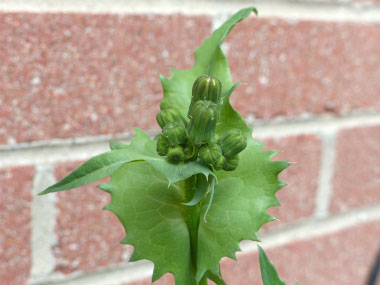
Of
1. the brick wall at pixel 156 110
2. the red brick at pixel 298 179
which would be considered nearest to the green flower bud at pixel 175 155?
the brick wall at pixel 156 110

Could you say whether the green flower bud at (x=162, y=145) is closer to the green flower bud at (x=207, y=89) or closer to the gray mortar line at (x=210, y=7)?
the green flower bud at (x=207, y=89)

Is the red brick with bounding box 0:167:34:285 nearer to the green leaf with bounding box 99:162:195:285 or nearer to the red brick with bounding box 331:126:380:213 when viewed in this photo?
the green leaf with bounding box 99:162:195:285

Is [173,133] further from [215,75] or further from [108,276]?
[108,276]

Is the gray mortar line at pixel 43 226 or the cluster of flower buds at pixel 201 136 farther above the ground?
the cluster of flower buds at pixel 201 136

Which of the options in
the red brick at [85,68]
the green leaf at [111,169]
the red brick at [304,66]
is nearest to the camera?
the green leaf at [111,169]

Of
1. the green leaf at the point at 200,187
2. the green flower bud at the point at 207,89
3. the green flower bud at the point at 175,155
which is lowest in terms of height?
the green leaf at the point at 200,187

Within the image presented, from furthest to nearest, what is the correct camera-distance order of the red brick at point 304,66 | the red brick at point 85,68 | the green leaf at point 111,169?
the red brick at point 304,66
the red brick at point 85,68
the green leaf at point 111,169

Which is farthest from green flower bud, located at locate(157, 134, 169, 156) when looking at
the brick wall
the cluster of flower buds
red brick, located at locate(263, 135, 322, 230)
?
red brick, located at locate(263, 135, 322, 230)
